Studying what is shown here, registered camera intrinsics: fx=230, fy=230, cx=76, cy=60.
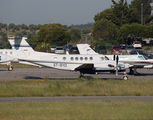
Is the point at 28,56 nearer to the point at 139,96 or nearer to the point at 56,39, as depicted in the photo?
the point at 139,96

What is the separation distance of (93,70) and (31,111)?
11.9 m

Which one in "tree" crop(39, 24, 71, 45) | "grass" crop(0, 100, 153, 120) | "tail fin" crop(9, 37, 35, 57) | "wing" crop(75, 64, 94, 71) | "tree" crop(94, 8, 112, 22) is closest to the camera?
"grass" crop(0, 100, 153, 120)

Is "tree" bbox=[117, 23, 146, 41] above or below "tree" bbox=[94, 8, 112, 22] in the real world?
below

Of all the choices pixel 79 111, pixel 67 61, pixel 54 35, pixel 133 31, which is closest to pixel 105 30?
pixel 133 31

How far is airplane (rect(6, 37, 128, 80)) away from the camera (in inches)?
858

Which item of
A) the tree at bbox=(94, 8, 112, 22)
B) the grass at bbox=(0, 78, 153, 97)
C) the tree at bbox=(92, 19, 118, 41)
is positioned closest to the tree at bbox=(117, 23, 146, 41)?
the tree at bbox=(92, 19, 118, 41)

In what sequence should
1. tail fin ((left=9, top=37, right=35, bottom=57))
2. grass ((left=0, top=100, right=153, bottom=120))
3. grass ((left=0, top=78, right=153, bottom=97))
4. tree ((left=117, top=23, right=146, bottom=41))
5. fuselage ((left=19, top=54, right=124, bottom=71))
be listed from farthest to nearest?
tree ((left=117, top=23, right=146, bottom=41))
tail fin ((left=9, top=37, right=35, bottom=57))
fuselage ((left=19, top=54, right=124, bottom=71))
grass ((left=0, top=78, right=153, bottom=97))
grass ((left=0, top=100, right=153, bottom=120))

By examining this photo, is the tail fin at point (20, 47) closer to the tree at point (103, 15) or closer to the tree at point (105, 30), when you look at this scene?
the tree at point (105, 30)

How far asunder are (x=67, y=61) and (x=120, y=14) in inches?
2265

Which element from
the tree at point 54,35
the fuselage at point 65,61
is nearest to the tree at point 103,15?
the tree at point 54,35

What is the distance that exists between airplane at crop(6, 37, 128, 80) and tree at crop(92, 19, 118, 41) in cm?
4956

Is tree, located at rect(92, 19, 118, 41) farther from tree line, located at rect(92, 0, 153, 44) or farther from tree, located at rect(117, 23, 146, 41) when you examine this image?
tree, located at rect(117, 23, 146, 41)

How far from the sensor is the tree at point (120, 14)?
74938 mm

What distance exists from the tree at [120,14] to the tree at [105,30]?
4.20 metres
